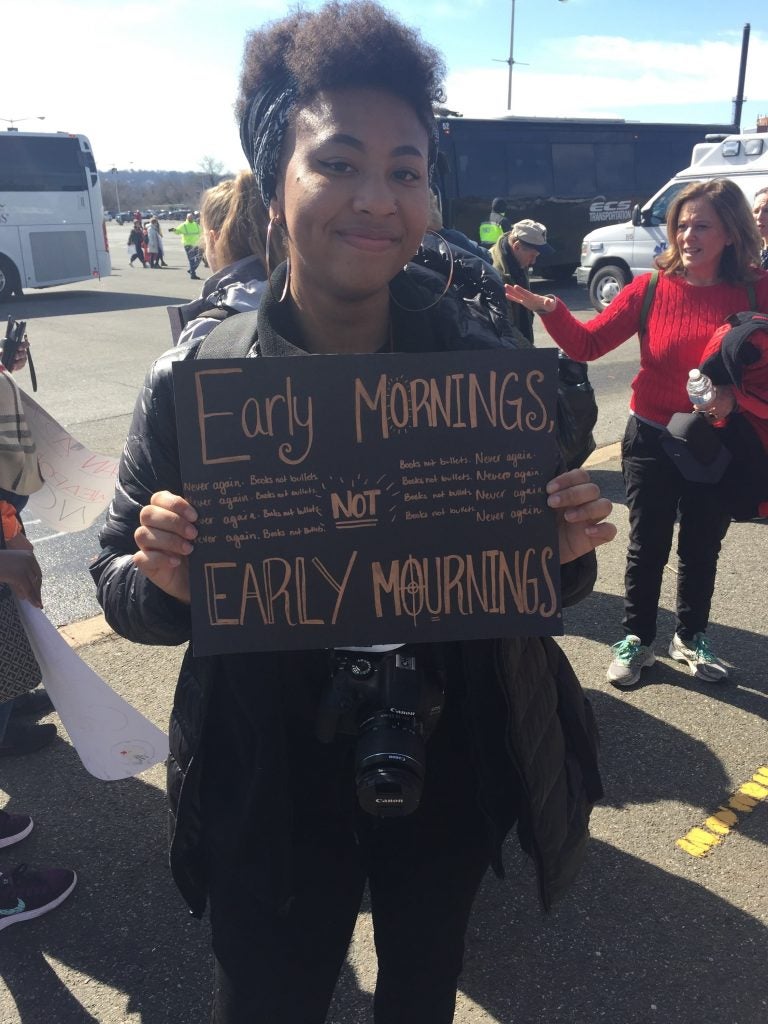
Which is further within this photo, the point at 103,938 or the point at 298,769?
the point at 103,938

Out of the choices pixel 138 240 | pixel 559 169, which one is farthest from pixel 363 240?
pixel 138 240

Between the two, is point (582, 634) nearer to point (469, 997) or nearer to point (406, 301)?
point (469, 997)

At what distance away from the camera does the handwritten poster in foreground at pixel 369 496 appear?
1.26 m

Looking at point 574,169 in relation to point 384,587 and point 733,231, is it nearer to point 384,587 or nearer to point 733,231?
point 733,231

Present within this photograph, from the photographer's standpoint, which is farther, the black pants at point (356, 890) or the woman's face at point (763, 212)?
the woman's face at point (763, 212)

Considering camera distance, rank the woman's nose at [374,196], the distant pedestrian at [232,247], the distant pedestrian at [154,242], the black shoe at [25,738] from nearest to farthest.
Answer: the woman's nose at [374,196], the distant pedestrian at [232,247], the black shoe at [25,738], the distant pedestrian at [154,242]

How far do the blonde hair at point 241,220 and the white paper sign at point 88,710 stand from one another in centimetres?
161

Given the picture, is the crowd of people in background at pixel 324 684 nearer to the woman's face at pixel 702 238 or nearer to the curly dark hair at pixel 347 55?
the curly dark hair at pixel 347 55

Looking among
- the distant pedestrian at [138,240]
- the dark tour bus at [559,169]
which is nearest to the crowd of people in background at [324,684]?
the dark tour bus at [559,169]

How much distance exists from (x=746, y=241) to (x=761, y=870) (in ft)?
7.21

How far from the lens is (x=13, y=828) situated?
2.67 meters

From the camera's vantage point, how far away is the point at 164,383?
144 cm

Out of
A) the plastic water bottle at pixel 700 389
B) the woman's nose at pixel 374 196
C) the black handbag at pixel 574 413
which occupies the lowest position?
the plastic water bottle at pixel 700 389

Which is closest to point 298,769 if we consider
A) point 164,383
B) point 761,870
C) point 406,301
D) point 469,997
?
point 164,383
